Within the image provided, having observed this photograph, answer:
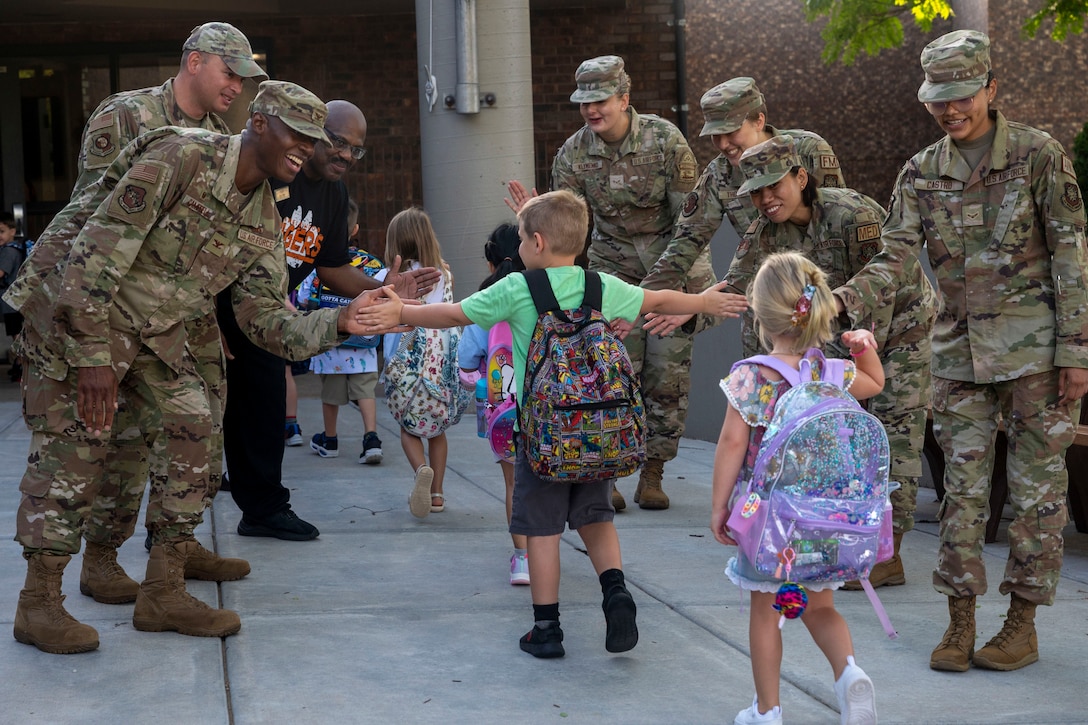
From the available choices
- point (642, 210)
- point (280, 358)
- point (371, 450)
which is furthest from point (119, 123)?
point (371, 450)

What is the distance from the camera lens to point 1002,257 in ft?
14.4

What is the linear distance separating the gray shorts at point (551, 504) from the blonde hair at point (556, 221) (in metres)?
0.69

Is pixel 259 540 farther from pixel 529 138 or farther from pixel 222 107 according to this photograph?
pixel 529 138

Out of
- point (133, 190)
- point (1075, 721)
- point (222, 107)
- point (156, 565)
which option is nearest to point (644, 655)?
point (1075, 721)

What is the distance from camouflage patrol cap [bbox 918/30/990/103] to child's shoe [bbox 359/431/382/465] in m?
4.78

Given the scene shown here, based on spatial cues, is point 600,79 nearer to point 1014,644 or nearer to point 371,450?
point 371,450

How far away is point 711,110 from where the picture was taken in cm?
591

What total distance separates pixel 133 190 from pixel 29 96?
11335mm

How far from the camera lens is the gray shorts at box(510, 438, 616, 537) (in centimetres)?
433

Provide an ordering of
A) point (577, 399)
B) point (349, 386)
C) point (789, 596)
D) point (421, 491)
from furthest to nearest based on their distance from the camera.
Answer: point (349, 386)
point (421, 491)
point (577, 399)
point (789, 596)

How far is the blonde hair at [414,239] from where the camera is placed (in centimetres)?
687

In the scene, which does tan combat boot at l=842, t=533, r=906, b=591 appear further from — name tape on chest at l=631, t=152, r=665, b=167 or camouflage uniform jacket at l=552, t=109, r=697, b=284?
name tape on chest at l=631, t=152, r=665, b=167

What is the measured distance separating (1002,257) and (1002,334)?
0.87ft

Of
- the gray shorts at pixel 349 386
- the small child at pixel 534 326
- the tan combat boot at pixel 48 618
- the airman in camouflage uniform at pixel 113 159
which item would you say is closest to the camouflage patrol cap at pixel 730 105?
the small child at pixel 534 326
